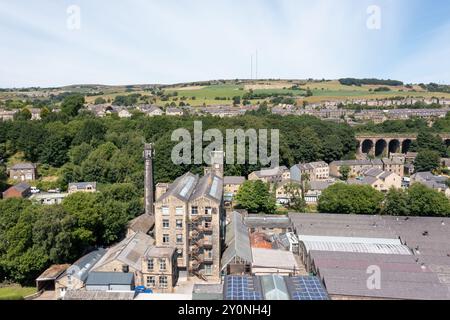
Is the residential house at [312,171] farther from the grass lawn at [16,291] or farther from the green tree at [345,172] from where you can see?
the grass lawn at [16,291]

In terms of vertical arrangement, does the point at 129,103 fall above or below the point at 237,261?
above

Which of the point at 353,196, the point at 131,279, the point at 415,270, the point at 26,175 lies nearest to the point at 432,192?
the point at 353,196

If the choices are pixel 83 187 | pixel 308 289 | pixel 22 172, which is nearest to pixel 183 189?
pixel 308 289

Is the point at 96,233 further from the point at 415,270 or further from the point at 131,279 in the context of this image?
the point at 415,270

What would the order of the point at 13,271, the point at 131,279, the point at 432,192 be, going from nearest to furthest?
1. the point at 131,279
2. the point at 13,271
3. the point at 432,192

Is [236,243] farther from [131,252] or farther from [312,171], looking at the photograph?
[312,171]
